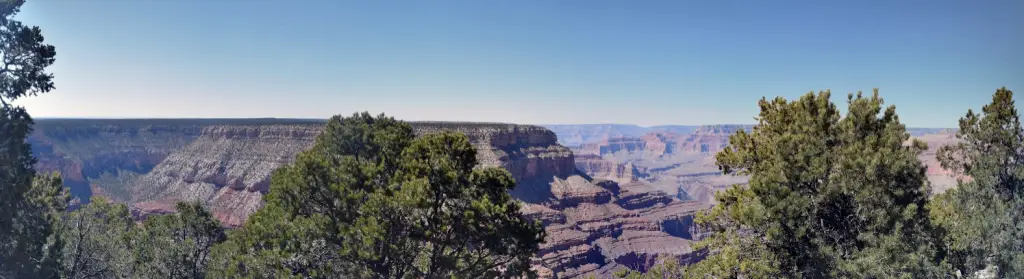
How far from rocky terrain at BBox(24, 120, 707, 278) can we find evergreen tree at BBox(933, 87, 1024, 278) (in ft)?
168

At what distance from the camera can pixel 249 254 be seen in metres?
15.7

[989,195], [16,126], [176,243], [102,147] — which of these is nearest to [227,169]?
[102,147]

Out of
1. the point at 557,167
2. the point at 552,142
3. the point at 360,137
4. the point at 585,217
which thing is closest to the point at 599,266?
the point at 585,217

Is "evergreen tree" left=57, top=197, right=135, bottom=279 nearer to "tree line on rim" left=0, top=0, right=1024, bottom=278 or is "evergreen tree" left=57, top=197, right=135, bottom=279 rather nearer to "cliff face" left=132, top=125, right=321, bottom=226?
"tree line on rim" left=0, top=0, right=1024, bottom=278

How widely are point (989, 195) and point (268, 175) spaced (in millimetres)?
90776

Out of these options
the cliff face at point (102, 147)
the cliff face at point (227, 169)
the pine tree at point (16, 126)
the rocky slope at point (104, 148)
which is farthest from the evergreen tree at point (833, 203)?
the cliff face at point (102, 147)

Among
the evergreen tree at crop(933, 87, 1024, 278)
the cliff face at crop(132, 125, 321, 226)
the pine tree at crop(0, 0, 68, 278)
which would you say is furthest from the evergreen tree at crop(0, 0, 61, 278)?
the cliff face at crop(132, 125, 321, 226)

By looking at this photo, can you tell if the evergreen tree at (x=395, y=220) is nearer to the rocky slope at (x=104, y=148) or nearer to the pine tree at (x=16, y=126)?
the pine tree at (x=16, y=126)

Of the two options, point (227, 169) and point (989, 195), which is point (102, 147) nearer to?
point (227, 169)

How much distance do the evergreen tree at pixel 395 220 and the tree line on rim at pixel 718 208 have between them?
0.15 feet

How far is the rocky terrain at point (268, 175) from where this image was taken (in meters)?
82.1

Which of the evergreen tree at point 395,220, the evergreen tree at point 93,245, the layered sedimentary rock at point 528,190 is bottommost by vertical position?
the layered sedimentary rock at point 528,190

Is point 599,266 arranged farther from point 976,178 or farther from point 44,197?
point 44,197

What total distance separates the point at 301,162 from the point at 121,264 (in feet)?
40.1
